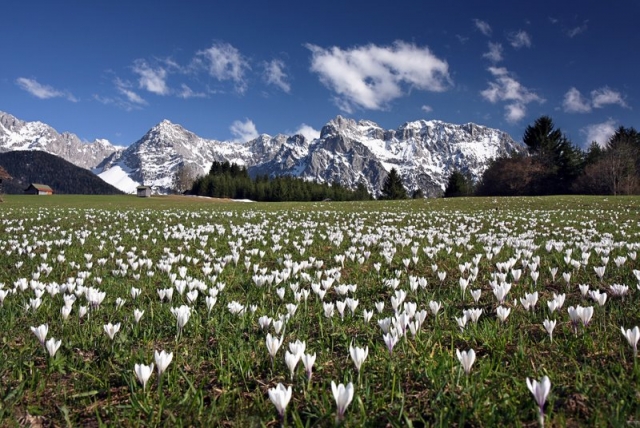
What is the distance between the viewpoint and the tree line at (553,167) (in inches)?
2566

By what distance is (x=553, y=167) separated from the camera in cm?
7506

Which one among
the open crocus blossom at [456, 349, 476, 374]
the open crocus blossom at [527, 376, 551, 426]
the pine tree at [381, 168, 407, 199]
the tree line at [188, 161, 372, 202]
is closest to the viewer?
the open crocus blossom at [527, 376, 551, 426]

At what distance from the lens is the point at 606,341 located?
2873 millimetres

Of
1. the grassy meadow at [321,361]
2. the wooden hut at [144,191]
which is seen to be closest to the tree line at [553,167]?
the grassy meadow at [321,361]

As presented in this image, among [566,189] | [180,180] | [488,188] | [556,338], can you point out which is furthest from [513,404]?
[180,180]

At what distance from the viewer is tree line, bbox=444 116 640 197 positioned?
214 ft

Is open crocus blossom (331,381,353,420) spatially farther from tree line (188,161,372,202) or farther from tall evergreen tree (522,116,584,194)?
tree line (188,161,372,202)

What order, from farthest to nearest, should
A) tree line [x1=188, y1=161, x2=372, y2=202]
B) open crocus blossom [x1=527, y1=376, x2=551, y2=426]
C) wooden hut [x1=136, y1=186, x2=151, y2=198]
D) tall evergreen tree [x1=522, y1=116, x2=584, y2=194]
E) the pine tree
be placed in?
tree line [x1=188, y1=161, x2=372, y2=202] → the pine tree → wooden hut [x1=136, y1=186, x2=151, y2=198] → tall evergreen tree [x1=522, y1=116, x2=584, y2=194] → open crocus blossom [x1=527, y1=376, x2=551, y2=426]

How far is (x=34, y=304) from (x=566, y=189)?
8555 centimetres

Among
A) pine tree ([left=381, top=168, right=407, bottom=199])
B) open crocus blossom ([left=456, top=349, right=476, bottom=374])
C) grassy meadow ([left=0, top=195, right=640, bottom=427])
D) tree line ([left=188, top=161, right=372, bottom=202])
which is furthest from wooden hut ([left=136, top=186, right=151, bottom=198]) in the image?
open crocus blossom ([left=456, top=349, right=476, bottom=374])

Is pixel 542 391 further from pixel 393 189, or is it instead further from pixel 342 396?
pixel 393 189

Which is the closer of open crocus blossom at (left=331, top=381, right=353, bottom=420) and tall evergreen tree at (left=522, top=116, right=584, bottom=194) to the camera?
open crocus blossom at (left=331, top=381, right=353, bottom=420)

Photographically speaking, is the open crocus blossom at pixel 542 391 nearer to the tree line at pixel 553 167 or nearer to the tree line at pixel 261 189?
the tree line at pixel 553 167

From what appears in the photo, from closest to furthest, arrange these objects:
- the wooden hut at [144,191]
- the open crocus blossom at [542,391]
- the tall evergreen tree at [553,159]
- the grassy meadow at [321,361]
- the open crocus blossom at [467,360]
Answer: the open crocus blossom at [542,391] < the grassy meadow at [321,361] < the open crocus blossom at [467,360] < the tall evergreen tree at [553,159] < the wooden hut at [144,191]
